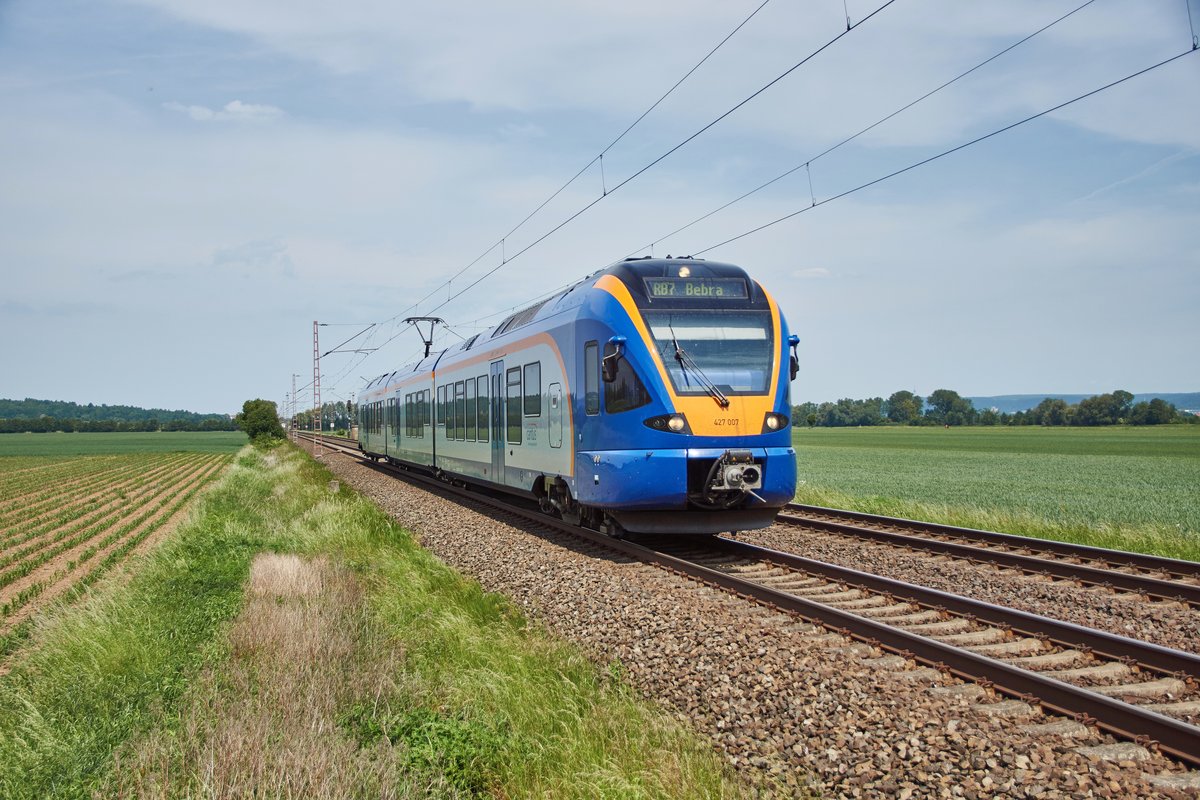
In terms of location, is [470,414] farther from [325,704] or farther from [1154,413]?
→ [1154,413]

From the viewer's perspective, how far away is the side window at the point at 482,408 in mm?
17719

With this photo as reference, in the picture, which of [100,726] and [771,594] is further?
[771,594]

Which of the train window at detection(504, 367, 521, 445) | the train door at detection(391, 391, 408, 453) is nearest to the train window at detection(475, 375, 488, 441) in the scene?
the train window at detection(504, 367, 521, 445)

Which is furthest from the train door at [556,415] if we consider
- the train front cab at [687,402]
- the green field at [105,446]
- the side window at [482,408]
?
the green field at [105,446]

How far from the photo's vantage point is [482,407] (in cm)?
1800

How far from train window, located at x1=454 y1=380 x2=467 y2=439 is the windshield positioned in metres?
9.73

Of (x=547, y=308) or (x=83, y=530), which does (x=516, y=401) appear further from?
(x=83, y=530)

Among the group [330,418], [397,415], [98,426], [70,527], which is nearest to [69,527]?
[70,527]

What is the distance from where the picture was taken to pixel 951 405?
12175 cm

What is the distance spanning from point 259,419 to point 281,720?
72.3 metres

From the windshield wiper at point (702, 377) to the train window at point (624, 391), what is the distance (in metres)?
0.60

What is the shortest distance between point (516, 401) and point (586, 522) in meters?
3.14

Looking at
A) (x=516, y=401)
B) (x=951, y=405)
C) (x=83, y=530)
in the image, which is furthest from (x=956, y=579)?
(x=951, y=405)

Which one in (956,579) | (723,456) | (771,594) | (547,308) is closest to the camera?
(771,594)
